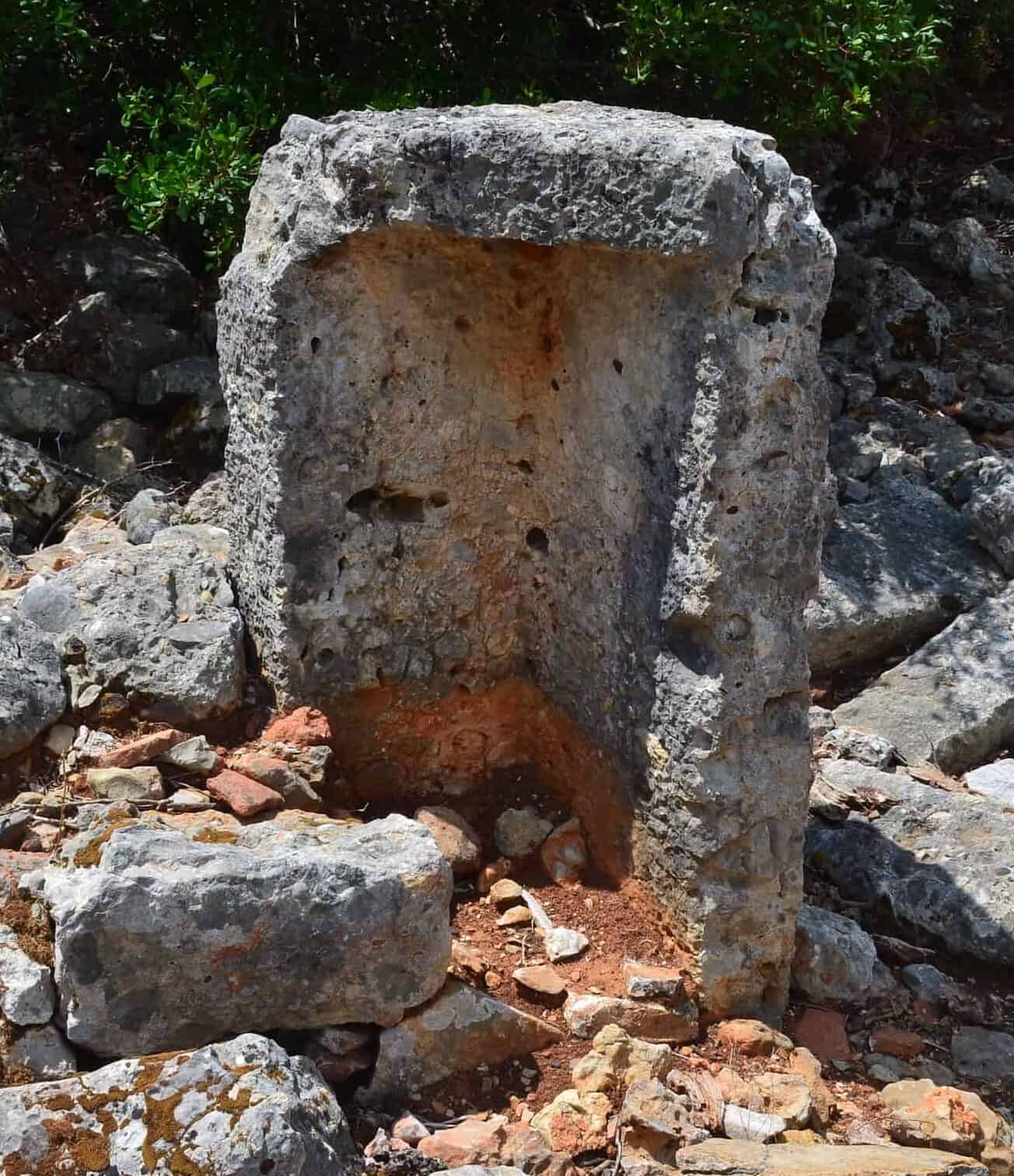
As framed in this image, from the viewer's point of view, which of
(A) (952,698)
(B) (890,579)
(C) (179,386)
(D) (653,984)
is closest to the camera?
(D) (653,984)

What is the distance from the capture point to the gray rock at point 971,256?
991 centimetres

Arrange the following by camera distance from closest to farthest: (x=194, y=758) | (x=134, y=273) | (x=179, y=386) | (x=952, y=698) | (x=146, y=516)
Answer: (x=194, y=758) < (x=146, y=516) < (x=952, y=698) < (x=179, y=386) < (x=134, y=273)

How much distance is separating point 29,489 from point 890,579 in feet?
13.1

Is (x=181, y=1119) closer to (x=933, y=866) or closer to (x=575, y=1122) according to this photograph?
(x=575, y=1122)

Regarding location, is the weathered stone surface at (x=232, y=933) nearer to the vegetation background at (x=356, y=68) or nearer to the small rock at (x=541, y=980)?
the small rock at (x=541, y=980)

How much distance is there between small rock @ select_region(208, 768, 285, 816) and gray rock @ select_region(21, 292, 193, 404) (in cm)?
381

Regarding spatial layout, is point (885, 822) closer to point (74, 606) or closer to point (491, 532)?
point (491, 532)

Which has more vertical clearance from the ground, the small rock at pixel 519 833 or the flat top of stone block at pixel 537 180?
the flat top of stone block at pixel 537 180

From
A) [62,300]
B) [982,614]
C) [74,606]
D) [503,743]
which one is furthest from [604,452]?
[62,300]

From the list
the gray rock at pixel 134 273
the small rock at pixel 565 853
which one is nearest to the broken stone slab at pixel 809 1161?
the small rock at pixel 565 853

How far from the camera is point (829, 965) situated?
4.65 m

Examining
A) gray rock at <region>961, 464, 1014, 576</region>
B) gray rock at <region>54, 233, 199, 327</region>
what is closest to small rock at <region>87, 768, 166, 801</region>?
gray rock at <region>54, 233, 199, 327</region>

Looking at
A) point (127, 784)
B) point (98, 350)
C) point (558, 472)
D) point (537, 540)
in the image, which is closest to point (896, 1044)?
point (537, 540)

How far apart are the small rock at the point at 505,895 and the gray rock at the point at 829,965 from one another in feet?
2.85
